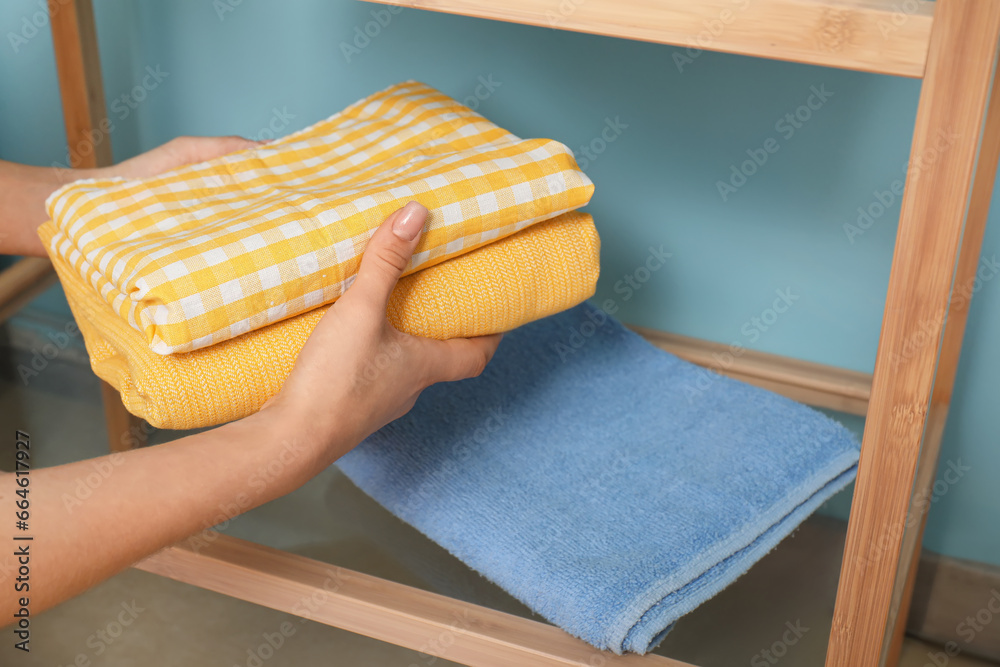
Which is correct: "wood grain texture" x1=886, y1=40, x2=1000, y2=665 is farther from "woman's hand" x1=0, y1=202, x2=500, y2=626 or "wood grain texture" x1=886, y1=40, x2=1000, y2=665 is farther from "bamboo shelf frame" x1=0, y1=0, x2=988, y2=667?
"woman's hand" x1=0, y1=202, x2=500, y2=626

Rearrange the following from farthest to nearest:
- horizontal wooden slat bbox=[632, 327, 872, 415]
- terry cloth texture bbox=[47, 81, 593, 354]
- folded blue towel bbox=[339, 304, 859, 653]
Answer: horizontal wooden slat bbox=[632, 327, 872, 415] < folded blue towel bbox=[339, 304, 859, 653] < terry cloth texture bbox=[47, 81, 593, 354]

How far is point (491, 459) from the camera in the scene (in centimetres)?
67

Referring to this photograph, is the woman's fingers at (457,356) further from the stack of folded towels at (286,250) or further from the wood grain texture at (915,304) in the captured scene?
the wood grain texture at (915,304)

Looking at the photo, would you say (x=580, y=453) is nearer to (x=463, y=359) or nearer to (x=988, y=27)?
(x=463, y=359)

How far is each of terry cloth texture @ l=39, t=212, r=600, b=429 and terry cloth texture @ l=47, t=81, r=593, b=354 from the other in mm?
14

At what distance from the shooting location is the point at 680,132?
78cm

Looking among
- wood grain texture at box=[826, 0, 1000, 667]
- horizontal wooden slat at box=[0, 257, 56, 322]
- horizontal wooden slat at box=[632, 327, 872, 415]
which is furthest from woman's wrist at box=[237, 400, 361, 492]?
horizontal wooden slat at box=[0, 257, 56, 322]

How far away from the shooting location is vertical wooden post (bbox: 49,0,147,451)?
0.84 meters

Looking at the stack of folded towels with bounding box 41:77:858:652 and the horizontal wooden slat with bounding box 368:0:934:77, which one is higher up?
the horizontal wooden slat with bounding box 368:0:934:77

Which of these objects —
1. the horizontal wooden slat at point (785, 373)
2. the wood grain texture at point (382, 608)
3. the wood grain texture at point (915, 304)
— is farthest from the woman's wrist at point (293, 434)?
the horizontal wooden slat at point (785, 373)

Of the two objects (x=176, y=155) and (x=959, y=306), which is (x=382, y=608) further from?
(x=959, y=306)

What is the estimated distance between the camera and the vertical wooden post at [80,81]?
840 millimetres

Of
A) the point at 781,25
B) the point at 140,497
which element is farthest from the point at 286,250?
the point at 781,25

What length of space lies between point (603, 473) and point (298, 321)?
26cm
